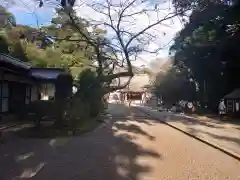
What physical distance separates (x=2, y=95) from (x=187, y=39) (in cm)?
2417

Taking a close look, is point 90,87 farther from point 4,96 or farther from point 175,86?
point 175,86

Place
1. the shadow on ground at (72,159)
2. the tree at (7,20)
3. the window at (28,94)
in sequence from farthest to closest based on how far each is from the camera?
the tree at (7,20), the window at (28,94), the shadow on ground at (72,159)

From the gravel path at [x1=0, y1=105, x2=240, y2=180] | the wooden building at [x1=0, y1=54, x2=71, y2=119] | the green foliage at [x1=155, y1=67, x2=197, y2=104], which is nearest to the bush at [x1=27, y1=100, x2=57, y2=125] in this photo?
the wooden building at [x1=0, y1=54, x2=71, y2=119]

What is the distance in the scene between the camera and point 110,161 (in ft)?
31.1

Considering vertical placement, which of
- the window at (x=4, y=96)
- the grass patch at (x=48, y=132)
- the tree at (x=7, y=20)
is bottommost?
the grass patch at (x=48, y=132)

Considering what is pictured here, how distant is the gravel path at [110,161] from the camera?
25.8ft

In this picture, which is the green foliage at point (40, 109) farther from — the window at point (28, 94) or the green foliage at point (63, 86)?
the window at point (28, 94)

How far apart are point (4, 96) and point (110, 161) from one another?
1188 centimetres

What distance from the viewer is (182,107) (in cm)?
4438

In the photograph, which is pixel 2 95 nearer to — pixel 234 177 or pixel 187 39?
pixel 234 177

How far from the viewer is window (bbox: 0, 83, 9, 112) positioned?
19.1 m

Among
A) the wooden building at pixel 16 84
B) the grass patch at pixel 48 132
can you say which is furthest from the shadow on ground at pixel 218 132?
the wooden building at pixel 16 84

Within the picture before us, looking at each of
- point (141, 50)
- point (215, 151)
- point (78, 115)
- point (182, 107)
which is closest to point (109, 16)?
point (141, 50)

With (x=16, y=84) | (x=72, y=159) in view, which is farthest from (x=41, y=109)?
(x=16, y=84)
